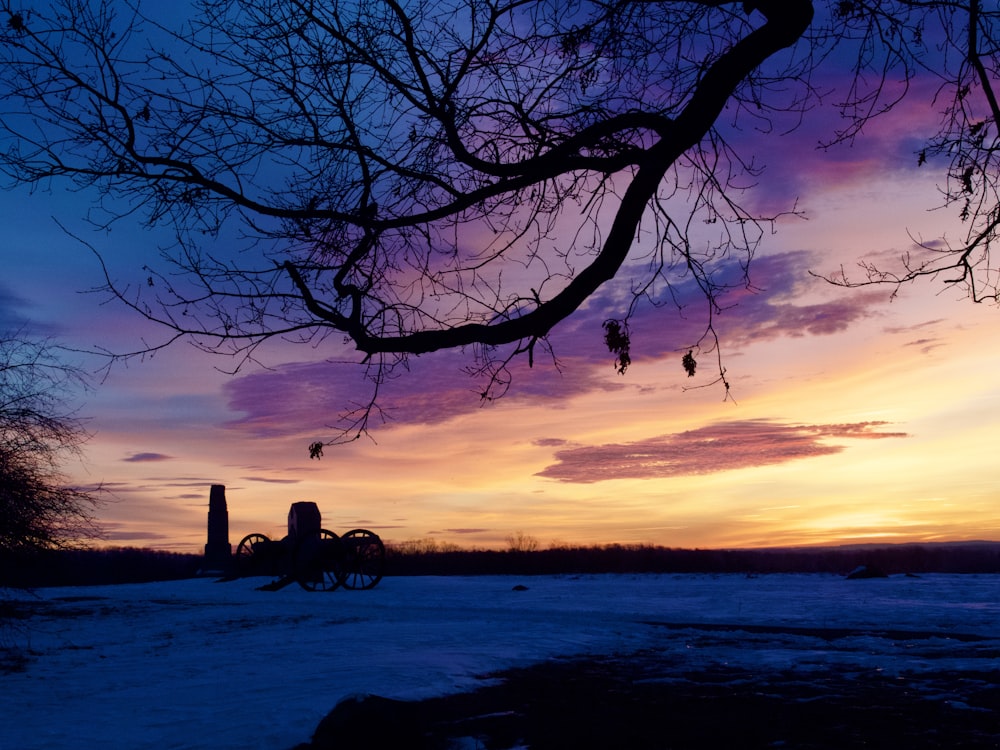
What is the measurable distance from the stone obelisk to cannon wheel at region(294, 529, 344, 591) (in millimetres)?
9613

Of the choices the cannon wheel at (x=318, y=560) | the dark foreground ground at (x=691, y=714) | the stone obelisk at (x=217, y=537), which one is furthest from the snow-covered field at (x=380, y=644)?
the stone obelisk at (x=217, y=537)

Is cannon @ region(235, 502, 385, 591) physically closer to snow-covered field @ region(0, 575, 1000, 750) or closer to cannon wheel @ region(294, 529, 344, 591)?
cannon wheel @ region(294, 529, 344, 591)

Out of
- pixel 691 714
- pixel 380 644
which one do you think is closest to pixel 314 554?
pixel 380 644

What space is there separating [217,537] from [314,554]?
1044cm

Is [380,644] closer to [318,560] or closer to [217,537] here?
[318,560]

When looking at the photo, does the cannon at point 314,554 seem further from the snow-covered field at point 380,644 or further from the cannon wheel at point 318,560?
the snow-covered field at point 380,644

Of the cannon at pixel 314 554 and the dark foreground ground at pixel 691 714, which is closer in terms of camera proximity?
the dark foreground ground at pixel 691 714

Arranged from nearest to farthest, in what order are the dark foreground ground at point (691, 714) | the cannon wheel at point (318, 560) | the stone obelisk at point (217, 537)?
the dark foreground ground at point (691, 714) < the cannon wheel at point (318, 560) < the stone obelisk at point (217, 537)

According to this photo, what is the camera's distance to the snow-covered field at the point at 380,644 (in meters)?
6.31

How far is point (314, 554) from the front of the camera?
2130 cm

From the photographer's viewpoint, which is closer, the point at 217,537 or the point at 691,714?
the point at 691,714

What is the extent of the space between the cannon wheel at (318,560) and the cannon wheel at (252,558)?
394 cm

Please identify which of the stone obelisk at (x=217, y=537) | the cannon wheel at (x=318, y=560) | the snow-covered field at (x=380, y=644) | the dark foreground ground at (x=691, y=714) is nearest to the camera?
the dark foreground ground at (x=691, y=714)

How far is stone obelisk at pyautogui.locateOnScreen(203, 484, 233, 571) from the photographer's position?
30000 millimetres
